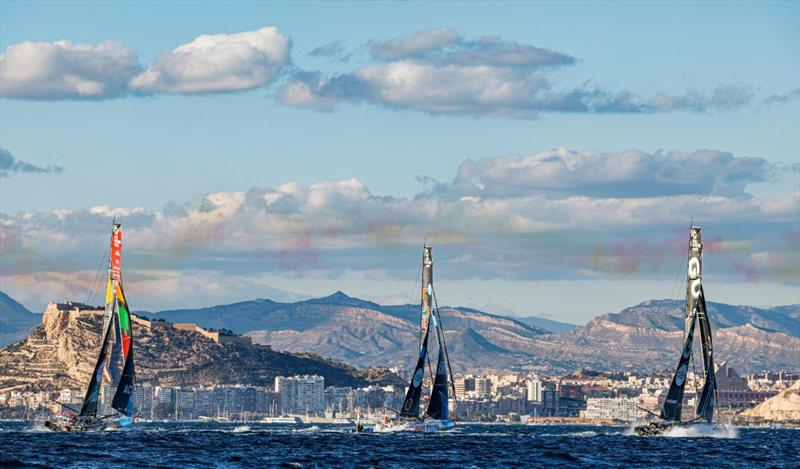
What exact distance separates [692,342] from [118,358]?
60.6 meters

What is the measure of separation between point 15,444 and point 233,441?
29503mm

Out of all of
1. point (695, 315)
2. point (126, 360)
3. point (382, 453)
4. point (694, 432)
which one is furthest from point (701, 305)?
point (126, 360)

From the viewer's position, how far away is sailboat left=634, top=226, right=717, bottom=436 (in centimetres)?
17800

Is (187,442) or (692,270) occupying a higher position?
(692,270)

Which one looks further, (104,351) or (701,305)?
(104,351)

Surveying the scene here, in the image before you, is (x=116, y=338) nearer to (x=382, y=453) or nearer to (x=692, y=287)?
(x=382, y=453)

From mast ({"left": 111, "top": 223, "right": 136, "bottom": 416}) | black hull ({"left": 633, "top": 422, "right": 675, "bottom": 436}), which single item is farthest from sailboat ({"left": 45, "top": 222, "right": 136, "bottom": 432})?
black hull ({"left": 633, "top": 422, "right": 675, "bottom": 436})

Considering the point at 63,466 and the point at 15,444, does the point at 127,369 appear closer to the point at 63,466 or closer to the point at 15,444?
the point at 15,444

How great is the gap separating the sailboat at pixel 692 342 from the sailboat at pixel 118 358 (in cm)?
5625

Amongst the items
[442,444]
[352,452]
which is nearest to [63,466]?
[352,452]

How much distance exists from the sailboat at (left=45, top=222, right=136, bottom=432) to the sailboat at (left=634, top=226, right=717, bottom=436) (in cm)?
5625

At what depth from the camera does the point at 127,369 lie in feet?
611

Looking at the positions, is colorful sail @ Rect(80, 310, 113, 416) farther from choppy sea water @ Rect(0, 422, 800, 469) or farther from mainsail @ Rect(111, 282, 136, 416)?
choppy sea water @ Rect(0, 422, 800, 469)

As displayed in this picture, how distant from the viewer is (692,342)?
179 meters
